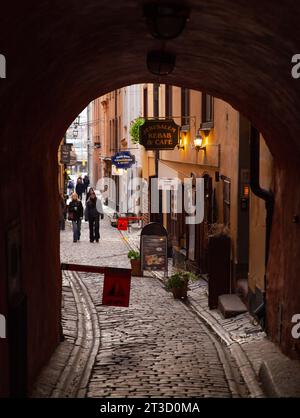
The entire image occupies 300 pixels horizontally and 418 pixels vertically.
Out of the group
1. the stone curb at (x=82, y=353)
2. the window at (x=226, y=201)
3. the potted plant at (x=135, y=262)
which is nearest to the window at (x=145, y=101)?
the potted plant at (x=135, y=262)

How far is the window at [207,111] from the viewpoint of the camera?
16806mm

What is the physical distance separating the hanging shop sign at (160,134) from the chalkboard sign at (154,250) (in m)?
2.01

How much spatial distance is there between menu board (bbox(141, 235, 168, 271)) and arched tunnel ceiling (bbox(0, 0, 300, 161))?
6.31 metres

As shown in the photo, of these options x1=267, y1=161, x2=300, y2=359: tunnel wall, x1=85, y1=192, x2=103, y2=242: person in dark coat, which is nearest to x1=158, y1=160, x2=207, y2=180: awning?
x1=85, y1=192, x2=103, y2=242: person in dark coat

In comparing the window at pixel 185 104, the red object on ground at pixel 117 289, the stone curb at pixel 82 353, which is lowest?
the stone curb at pixel 82 353

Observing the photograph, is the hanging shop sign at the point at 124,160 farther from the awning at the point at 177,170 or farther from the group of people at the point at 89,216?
the group of people at the point at 89,216

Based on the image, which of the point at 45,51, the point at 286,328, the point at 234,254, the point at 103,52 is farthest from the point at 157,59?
the point at 234,254

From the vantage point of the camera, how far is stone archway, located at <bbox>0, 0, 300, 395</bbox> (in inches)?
231

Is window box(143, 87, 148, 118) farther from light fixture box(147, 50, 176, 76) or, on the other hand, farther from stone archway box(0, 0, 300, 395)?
light fixture box(147, 50, 176, 76)

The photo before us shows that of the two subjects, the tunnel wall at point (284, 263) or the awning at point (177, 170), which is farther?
the awning at point (177, 170)

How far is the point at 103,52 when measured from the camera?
8.38 metres

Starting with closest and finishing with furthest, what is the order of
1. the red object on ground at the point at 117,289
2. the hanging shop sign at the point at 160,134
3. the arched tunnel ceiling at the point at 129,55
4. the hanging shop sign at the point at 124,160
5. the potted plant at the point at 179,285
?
the arched tunnel ceiling at the point at 129,55
the red object on ground at the point at 117,289
the potted plant at the point at 179,285
the hanging shop sign at the point at 160,134
the hanging shop sign at the point at 124,160

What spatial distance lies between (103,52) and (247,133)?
6222 mm
